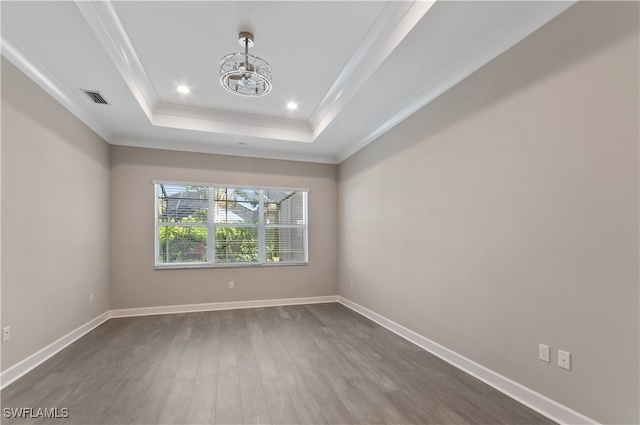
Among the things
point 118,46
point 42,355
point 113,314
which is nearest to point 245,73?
point 118,46

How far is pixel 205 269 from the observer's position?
475 centimetres

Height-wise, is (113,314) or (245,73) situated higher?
(245,73)

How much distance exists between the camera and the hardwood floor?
195 cm

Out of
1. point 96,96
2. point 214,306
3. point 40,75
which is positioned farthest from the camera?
point 214,306

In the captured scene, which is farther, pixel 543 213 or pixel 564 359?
pixel 543 213

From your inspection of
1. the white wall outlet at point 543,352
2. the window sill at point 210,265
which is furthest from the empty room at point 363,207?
the window sill at point 210,265

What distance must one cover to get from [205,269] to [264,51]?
349 cm

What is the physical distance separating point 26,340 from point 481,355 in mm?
4004

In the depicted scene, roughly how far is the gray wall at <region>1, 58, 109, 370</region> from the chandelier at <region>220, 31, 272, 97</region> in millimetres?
1707

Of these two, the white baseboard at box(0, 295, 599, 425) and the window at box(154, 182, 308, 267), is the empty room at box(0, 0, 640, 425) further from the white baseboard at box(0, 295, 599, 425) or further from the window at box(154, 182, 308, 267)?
the window at box(154, 182, 308, 267)

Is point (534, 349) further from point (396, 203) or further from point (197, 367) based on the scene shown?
point (197, 367)

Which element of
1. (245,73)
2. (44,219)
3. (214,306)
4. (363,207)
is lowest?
(214,306)

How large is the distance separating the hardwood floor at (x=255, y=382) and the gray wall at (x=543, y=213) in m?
0.45

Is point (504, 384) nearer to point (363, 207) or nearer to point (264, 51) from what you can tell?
point (363, 207)
